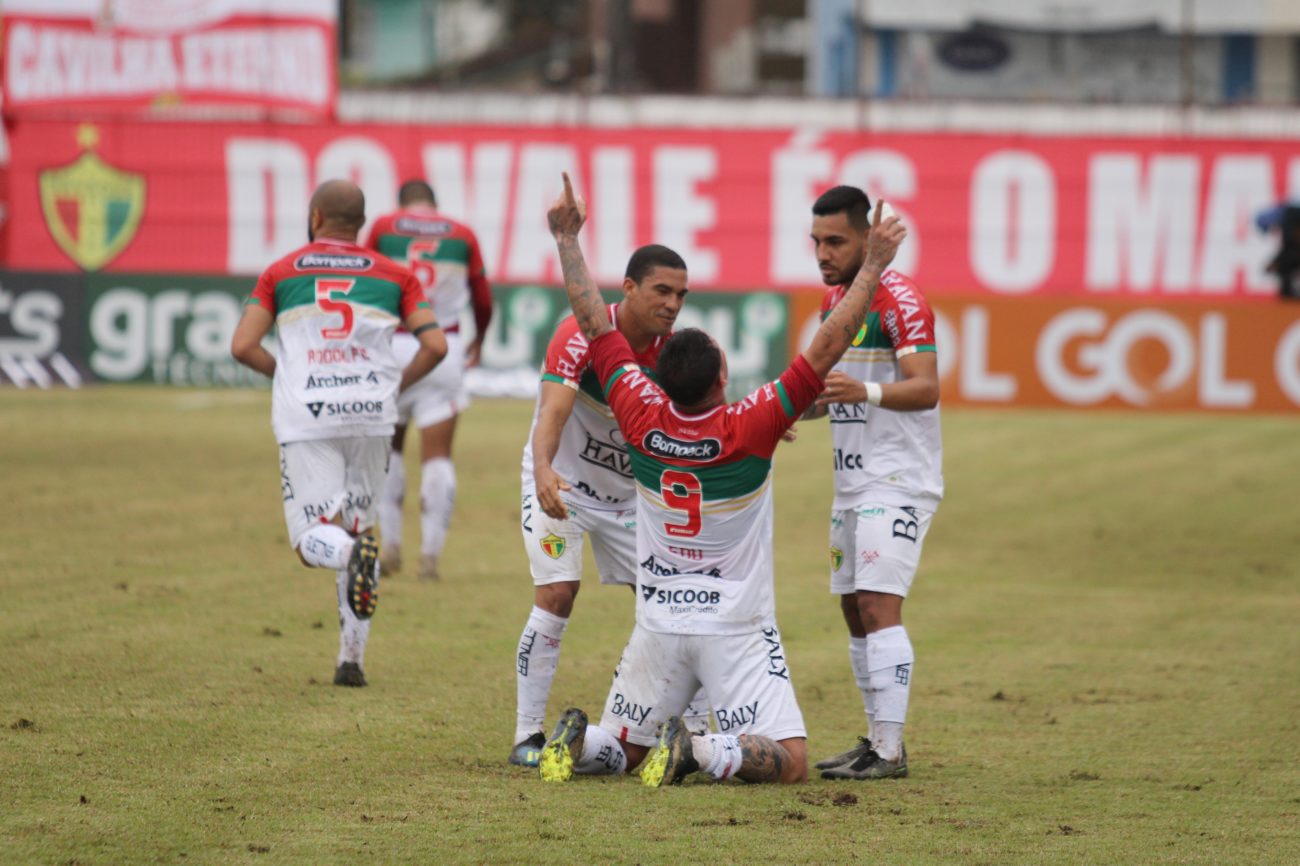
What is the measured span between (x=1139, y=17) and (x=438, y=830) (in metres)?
40.7

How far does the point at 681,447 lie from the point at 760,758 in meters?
1.15

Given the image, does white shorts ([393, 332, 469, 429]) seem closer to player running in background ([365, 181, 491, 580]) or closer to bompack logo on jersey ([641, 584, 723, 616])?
player running in background ([365, 181, 491, 580])

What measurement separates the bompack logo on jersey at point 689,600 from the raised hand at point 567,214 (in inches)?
54.2

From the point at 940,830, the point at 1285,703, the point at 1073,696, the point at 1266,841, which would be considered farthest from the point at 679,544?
the point at 1285,703

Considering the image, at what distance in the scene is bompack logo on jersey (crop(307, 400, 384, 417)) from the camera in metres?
8.55

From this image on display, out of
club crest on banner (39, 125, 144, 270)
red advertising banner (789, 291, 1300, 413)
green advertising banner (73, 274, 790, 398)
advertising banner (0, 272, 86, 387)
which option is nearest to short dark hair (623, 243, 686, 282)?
red advertising banner (789, 291, 1300, 413)

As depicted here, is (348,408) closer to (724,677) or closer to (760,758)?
(724,677)

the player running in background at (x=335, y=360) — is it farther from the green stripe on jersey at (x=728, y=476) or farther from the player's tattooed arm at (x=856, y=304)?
the player's tattooed arm at (x=856, y=304)

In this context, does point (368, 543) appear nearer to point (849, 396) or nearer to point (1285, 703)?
point (849, 396)

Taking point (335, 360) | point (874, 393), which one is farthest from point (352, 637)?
point (874, 393)

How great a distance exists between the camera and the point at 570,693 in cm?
863

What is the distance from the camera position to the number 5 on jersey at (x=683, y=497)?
262 inches

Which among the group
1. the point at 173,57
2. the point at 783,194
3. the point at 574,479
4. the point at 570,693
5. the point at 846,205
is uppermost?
the point at 173,57

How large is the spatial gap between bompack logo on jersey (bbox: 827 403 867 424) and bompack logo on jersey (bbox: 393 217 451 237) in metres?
5.77
